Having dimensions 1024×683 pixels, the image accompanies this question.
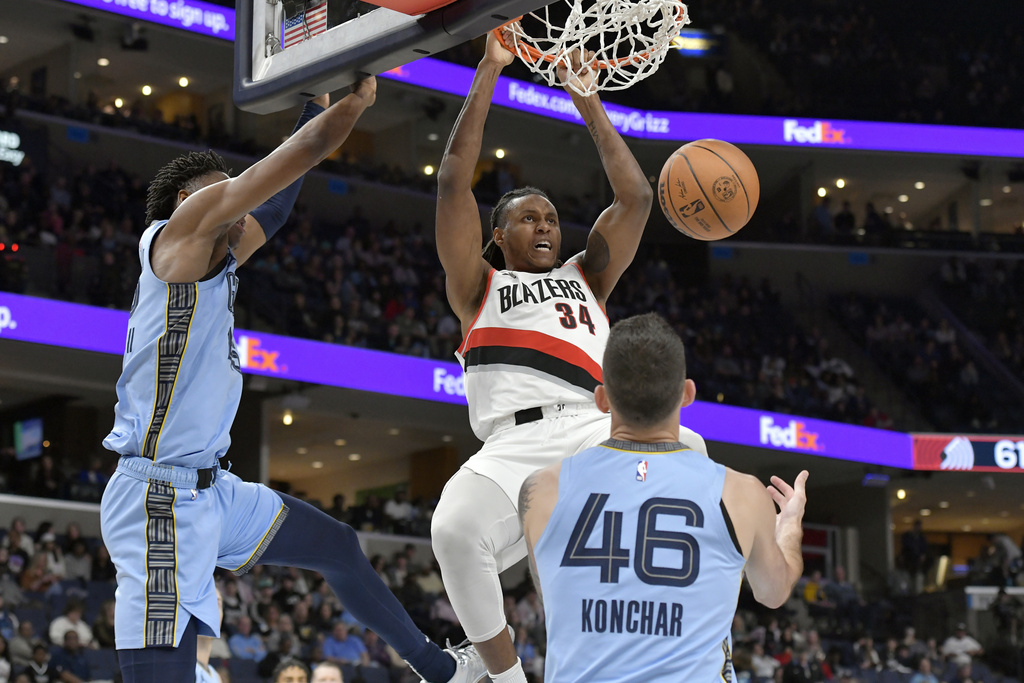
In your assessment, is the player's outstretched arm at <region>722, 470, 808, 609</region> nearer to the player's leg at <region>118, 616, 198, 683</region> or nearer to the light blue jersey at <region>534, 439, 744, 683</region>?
the light blue jersey at <region>534, 439, 744, 683</region>

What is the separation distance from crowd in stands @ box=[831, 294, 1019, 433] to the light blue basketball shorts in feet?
71.9

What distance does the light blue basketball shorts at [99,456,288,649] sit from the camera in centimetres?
346

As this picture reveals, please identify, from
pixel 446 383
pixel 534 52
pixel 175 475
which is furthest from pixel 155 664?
pixel 446 383

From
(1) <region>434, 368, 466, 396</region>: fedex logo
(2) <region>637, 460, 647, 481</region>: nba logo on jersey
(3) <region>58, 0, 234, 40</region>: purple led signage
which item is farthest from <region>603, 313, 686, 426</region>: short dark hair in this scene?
(3) <region>58, 0, 234, 40</region>: purple led signage

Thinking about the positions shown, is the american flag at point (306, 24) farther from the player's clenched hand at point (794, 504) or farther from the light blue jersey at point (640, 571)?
the player's clenched hand at point (794, 504)

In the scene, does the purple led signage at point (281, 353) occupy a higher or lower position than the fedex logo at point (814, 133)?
lower

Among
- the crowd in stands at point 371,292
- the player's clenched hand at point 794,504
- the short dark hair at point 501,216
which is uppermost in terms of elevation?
the crowd in stands at point 371,292

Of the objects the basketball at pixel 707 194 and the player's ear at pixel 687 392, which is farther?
the basketball at pixel 707 194

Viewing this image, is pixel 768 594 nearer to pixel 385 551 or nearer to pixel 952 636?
pixel 385 551

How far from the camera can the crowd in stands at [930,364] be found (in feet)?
77.7

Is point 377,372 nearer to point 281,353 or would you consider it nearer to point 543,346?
point 281,353

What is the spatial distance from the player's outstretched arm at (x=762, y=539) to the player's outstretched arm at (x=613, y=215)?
2066 millimetres

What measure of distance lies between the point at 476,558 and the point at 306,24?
6.51 ft

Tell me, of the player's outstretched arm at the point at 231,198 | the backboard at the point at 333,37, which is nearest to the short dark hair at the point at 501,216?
Result: the backboard at the point at 333,37
